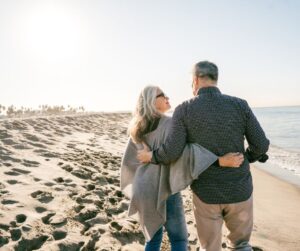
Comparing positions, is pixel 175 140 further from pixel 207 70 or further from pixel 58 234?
pixel 58 234

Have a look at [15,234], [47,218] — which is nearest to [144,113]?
[15,234]

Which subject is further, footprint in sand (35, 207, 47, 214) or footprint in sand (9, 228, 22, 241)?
footprint in sand (35, 207, 47, 214)

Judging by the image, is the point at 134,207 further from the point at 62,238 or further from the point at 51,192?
the point at 51,192

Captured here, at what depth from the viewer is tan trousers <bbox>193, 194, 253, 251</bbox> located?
2.84 metres

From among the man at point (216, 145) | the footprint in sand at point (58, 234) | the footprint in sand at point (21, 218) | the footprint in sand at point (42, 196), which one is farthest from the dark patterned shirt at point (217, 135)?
the footprint in sand at point (42, 196)

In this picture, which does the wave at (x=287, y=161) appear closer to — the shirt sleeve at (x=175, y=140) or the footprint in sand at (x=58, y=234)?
the footprint in sand at (x=58, y=234)

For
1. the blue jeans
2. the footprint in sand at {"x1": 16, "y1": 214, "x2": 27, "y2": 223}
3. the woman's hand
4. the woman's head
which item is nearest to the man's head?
the woman's head

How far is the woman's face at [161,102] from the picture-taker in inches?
123

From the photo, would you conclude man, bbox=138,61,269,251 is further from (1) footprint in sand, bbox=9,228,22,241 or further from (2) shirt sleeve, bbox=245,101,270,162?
(1) footprint in sand, bbox=9,228,22,241

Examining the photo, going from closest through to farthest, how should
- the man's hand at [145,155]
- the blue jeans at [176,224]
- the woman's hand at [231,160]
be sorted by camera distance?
the woman's hand at [231,160] → the man's hand at [145,155] → the blue jeans at [176,224]

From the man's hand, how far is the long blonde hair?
0.10 metres

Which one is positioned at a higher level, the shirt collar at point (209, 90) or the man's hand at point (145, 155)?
the shirt collar at point (209, 90)

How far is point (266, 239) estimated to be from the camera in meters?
4.96

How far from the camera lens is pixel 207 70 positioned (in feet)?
9.45
